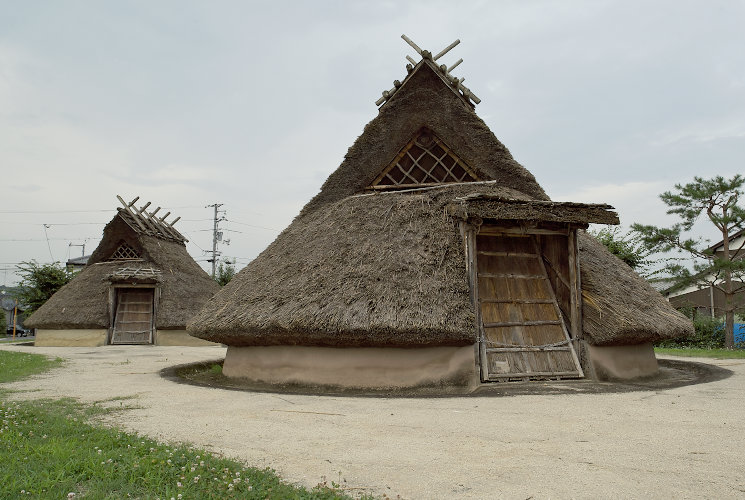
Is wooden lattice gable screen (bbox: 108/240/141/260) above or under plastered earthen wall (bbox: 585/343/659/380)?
above

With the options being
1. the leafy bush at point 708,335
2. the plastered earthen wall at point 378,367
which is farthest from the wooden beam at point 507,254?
the leafy bush at point 708,335

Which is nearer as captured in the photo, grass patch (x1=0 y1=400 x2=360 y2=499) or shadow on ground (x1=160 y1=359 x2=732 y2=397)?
grass patch (x1=0 y1=400 x2=360 y2=499)

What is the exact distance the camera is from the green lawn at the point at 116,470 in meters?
Answer: 3.08

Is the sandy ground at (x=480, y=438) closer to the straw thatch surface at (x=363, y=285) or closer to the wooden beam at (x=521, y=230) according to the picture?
the straw thatch surface at (x=363, y=285)

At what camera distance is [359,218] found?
31.1 ft

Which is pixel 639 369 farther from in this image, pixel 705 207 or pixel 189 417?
pixel 705 207

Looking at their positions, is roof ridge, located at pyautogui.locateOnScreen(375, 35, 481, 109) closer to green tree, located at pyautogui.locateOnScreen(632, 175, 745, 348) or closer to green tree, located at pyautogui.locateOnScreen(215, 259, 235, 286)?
green tree, located at pyautogui.locateOnScreen(632, 175, 745, 348)

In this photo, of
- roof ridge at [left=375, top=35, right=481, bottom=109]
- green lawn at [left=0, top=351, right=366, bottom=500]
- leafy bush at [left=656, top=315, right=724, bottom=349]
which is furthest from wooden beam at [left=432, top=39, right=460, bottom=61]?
leafy bush at [left=656, top=315, right=724, bottom=349]

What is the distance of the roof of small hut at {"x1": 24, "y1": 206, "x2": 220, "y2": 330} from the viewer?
2102 centimetres

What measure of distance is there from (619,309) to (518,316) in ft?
4.92

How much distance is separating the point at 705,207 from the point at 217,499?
21056 mm

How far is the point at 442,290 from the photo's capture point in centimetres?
765

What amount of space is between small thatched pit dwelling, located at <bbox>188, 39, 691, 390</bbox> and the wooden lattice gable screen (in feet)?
50.5

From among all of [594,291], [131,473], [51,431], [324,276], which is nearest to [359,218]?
[324,276]
